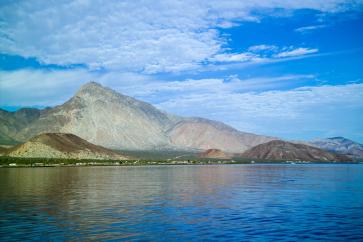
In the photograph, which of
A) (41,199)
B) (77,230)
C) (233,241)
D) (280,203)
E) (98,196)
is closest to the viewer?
(233,241)

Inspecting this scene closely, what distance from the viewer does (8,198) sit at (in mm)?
57469

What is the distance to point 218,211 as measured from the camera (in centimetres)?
4509

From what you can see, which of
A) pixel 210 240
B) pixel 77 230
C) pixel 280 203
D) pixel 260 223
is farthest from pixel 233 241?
pixel 280 203

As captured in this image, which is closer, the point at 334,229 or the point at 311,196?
the point at 334,229

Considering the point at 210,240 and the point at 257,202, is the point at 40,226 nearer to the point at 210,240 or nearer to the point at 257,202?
the point at 210,240

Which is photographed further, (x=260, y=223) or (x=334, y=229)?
(x=260, y=223)

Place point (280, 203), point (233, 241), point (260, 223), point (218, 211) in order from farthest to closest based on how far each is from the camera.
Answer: point (280, 203) < point (218, 211) < point (260, 223) < point (233, 241)

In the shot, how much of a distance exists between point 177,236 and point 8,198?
34.3m

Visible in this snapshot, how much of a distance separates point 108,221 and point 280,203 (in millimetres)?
23528

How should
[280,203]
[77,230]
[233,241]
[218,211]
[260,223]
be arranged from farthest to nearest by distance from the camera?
[280,203]
[218,211]
[260,223]
[77,230]
[233,241]

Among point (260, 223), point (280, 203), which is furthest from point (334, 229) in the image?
point (280, 203)

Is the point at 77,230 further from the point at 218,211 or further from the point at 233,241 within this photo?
the point at 218,211

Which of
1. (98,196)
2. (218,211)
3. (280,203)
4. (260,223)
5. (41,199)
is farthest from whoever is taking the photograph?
(98,196)

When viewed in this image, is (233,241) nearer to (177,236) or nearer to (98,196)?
(177,236)
